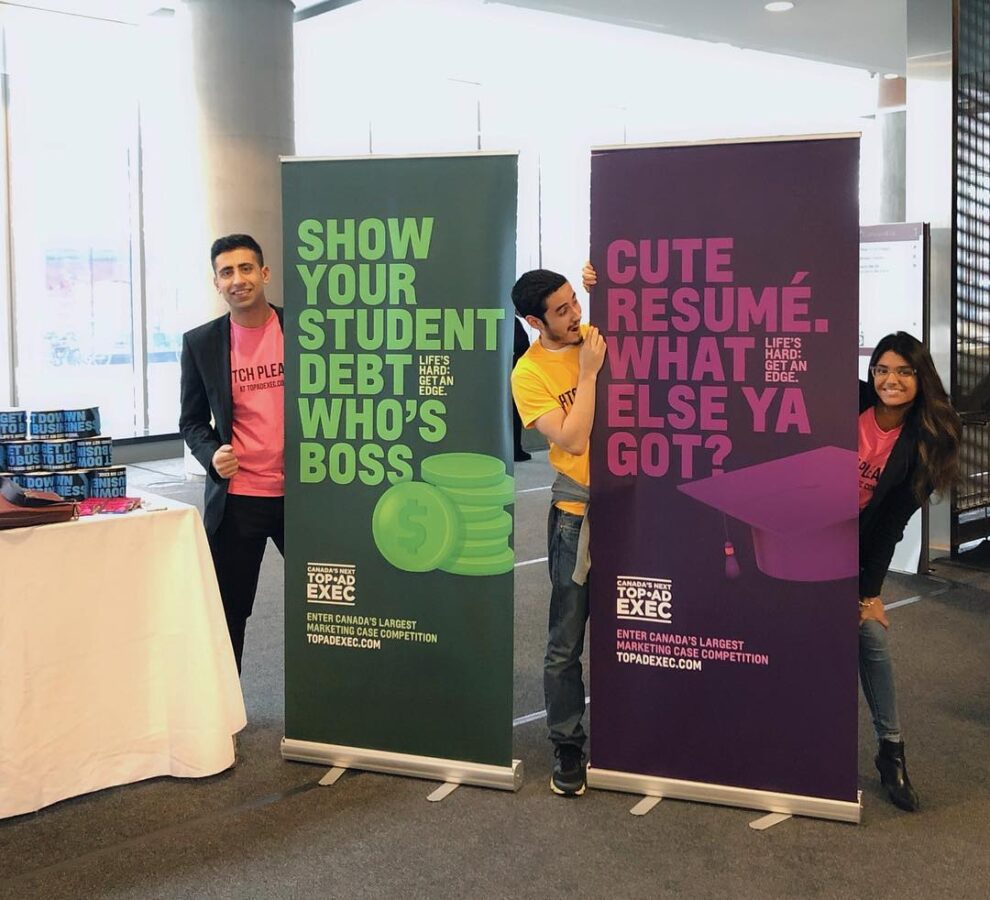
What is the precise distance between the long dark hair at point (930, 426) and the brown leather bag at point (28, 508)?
223cm

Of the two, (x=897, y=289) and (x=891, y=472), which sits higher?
(x=897, y=289)

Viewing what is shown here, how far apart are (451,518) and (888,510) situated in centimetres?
119

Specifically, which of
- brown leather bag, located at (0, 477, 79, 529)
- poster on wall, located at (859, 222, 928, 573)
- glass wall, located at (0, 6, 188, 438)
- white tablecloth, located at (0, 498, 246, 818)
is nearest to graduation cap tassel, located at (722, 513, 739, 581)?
white tablecloth, located at (0, 498, 246, 818)

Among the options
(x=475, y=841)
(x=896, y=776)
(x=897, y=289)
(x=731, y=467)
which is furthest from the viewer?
(x=897, y=289)

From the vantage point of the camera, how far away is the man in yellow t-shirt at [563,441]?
297cm

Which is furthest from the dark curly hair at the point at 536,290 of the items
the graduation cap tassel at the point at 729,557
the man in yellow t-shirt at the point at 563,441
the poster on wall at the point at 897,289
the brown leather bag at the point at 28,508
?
the poster on wall at the point at 897,289

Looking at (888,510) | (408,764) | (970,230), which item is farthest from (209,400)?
(970,230)

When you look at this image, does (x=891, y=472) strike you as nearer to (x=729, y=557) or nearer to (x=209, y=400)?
(x=729, y=557)

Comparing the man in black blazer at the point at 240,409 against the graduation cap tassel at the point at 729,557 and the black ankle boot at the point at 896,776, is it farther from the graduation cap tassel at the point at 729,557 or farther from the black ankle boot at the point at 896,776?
the black ankle boot at the point at 896,776

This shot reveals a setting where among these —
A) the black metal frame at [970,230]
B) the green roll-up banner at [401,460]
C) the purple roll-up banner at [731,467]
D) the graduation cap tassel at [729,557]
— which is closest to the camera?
the purple roll-up banner at [731,467]

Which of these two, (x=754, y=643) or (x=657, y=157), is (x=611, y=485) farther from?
(x=657, y=157)

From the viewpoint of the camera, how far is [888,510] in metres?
3.03

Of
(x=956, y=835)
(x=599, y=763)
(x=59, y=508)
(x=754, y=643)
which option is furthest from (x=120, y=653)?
(x=956, y=835)

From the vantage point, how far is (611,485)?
307 centimetres
